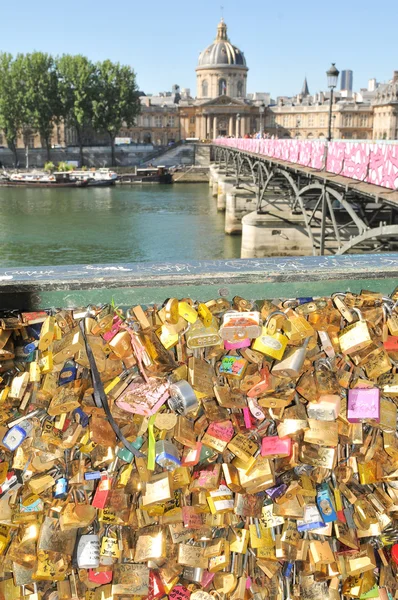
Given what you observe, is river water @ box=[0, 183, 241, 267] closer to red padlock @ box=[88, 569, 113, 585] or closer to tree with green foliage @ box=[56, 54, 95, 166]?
tree with green foliage @ box=[56, 54, 95, 166]

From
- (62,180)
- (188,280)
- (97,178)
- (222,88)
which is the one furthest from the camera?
(222,88)

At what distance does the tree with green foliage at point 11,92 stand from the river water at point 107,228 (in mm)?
17359

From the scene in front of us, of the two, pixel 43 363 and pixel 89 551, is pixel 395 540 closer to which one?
pixel 89 551

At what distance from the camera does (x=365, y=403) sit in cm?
200

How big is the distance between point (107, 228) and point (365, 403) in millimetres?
28789

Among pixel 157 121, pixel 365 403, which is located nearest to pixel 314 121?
pixel 157 121

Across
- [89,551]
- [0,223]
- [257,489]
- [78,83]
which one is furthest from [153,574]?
[78,83]

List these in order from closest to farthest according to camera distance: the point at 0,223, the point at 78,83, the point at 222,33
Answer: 1. the point at 0,223
2. the point at 78,83
3. the point at 222,33

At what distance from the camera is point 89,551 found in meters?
1.98

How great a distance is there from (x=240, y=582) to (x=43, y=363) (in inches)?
43.2

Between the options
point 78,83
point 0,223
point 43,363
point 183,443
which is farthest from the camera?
point 78,83

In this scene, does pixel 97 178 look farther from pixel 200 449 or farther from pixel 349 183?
pixel 200 449

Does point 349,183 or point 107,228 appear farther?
point 107,228

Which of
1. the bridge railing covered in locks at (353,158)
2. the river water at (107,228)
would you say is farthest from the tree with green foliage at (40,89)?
the bridge railing covered in locks at (353,158)
